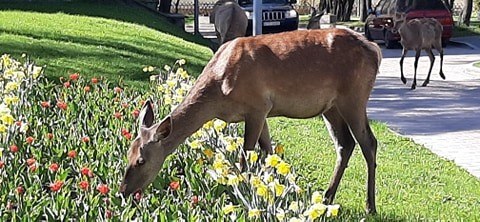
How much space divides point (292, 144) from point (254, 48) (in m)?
3.98

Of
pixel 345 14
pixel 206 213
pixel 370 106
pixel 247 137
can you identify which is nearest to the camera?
pixel 206 213

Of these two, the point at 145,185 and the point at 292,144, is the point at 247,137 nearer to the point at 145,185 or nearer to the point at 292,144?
the point at 145,185

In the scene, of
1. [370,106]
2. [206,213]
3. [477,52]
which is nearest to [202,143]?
[206,213]

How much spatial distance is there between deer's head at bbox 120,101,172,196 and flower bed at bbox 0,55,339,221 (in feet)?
0.44

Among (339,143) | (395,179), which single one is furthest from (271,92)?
(395,179)

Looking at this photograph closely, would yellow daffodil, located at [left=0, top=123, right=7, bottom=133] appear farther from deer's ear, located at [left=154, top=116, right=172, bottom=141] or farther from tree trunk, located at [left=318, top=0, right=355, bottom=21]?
tree trunk, located at [left=318, top=0, right=355, bottom=21]

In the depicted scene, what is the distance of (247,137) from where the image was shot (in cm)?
650

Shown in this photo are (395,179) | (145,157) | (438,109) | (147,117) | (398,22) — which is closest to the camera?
(145,157)

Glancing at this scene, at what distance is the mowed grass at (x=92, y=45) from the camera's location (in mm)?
14513

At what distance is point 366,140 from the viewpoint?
274 inches

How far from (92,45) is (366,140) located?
11106 mm

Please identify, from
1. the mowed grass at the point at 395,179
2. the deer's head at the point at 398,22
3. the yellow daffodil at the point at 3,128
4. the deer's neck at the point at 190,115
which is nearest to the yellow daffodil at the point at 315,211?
the mowed grass at the point at 395,179

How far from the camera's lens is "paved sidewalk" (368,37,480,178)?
37.0ft

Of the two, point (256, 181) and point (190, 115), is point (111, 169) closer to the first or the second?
point (190, 115)
